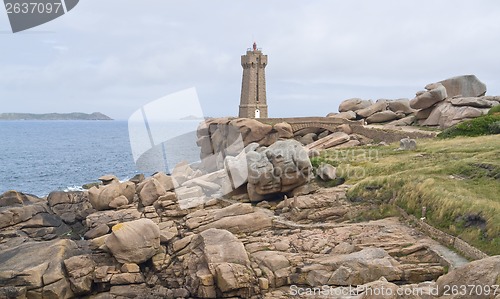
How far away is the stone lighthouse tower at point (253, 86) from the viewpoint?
69625mm

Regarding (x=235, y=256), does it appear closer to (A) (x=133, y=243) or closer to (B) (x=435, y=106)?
(A) (x=133, y=243)

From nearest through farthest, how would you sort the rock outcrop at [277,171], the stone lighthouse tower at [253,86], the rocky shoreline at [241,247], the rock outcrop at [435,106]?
the rocky shoreline at [241,247], the rock outcrop at [277,171], the rock outcrop at [435,106], the stone lighthouse tower at [253,86]

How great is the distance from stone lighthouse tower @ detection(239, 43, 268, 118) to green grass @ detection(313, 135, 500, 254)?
3565 cm

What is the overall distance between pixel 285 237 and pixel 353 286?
19.1ft

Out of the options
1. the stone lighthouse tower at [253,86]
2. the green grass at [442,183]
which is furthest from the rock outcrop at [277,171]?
the stone lighthouse tower at [253,86]

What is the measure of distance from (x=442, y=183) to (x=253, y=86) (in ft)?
162

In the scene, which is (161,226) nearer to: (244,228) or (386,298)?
(244,228)

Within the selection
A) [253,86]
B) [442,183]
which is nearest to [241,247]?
[442,183]

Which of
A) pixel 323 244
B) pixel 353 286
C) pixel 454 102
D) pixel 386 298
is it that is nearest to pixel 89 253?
pixel 323 244

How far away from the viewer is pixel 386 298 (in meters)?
10.7

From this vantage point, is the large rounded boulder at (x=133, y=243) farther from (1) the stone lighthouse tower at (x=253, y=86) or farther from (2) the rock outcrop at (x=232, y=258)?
(1) the stone lighthouse tower at (x=253, y=86)

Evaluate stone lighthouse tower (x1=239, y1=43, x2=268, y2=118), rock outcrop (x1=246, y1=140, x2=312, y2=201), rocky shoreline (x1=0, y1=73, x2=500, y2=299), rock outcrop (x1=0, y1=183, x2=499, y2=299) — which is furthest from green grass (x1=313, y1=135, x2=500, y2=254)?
stone lighthouse tower (x1=239, y1=43, x2=268, y2=118)

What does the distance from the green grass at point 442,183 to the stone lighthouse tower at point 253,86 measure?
35653 millimetres

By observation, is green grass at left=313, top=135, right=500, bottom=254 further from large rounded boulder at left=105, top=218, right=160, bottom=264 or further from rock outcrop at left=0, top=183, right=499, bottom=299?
large rounded boulder at left=105, top=218, right=160, bottom=264
